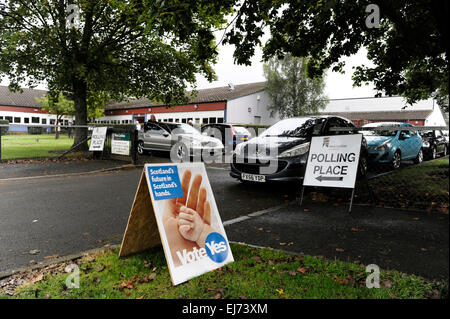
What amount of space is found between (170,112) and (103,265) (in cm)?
3693

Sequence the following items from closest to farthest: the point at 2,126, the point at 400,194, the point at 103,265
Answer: the point at 103,265 < the point at 400,194 < the point at 2,126

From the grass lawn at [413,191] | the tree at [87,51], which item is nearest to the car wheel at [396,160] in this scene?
the grass lawn at [413,191]

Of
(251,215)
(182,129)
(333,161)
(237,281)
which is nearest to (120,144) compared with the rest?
(182,129)

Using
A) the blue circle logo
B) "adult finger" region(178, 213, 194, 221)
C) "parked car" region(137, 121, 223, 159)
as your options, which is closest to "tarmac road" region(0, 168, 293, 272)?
"adult finger" region(178, 213, 194, 221)

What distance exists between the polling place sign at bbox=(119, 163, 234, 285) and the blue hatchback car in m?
7.26

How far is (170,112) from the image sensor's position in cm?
3916

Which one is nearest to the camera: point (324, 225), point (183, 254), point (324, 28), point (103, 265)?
point (183, 254)

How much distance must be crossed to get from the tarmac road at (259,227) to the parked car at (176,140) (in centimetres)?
653

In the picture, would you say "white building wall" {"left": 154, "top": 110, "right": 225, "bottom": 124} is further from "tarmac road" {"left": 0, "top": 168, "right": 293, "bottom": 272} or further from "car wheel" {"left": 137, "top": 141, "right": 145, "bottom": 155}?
"tarmac road" {"left": 0, "top": 168, "right": 293, "bottom": 272}

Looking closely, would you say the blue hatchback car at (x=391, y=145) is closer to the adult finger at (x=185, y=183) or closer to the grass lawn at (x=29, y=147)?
the adult finger at (x=185, y=183)

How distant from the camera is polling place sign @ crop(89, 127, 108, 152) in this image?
13445 mm

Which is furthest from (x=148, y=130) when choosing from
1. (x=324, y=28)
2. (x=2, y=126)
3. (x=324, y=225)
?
(x=324, y=225)

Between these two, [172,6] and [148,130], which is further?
[148,130]
